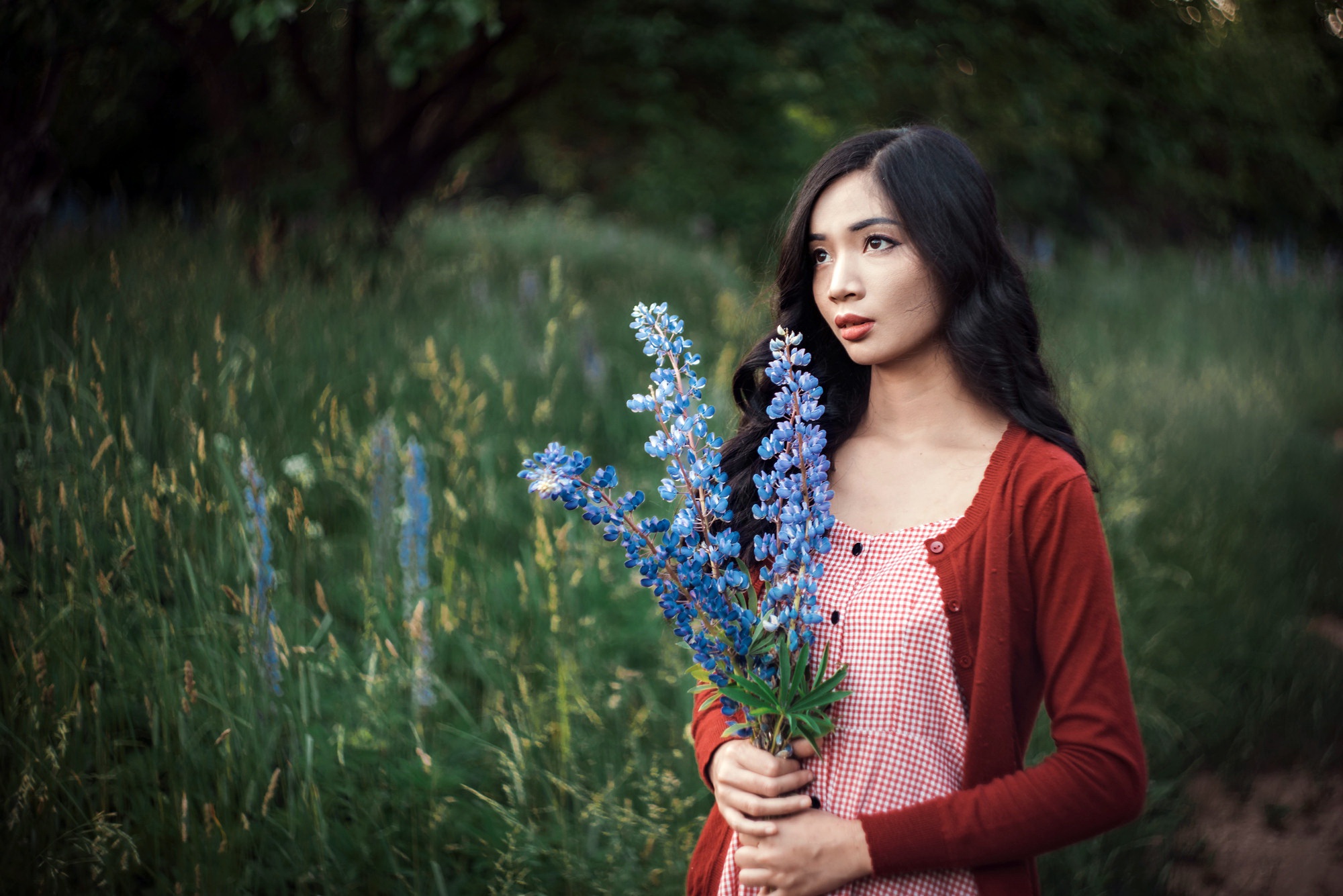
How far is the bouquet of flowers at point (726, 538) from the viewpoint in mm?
1101

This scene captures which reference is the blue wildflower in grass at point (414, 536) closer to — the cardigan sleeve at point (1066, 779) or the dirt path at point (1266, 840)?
the cardigan sleeve at point (1066, 779)

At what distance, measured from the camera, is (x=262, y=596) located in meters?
2.03

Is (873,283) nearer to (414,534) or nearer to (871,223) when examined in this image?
(871,223)

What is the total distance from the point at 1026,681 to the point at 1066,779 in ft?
0.56

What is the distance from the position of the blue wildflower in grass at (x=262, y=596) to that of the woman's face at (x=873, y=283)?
1.37m

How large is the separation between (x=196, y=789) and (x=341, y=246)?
139 inches

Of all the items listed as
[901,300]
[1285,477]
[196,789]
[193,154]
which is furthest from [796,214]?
[193,154]

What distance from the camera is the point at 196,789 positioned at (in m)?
1.86

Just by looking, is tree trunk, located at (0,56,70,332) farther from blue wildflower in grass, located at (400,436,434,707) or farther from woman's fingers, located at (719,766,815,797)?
woman's fingers, located at (719,766,815,797)

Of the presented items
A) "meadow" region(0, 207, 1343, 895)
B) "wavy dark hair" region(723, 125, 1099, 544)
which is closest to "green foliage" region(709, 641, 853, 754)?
"wavy dark hair" region(723, 125, 1099, 544)

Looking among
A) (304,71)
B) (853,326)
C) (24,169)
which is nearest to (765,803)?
(853,326)

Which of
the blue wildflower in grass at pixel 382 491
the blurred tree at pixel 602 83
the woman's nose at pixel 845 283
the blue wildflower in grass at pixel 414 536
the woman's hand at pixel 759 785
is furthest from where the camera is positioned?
the blurred tree at pixel 602 83

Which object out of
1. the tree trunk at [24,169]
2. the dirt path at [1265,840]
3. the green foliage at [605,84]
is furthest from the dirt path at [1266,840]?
the tree trunk at [24,169]

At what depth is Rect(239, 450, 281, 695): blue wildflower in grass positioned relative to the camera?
195 cm
